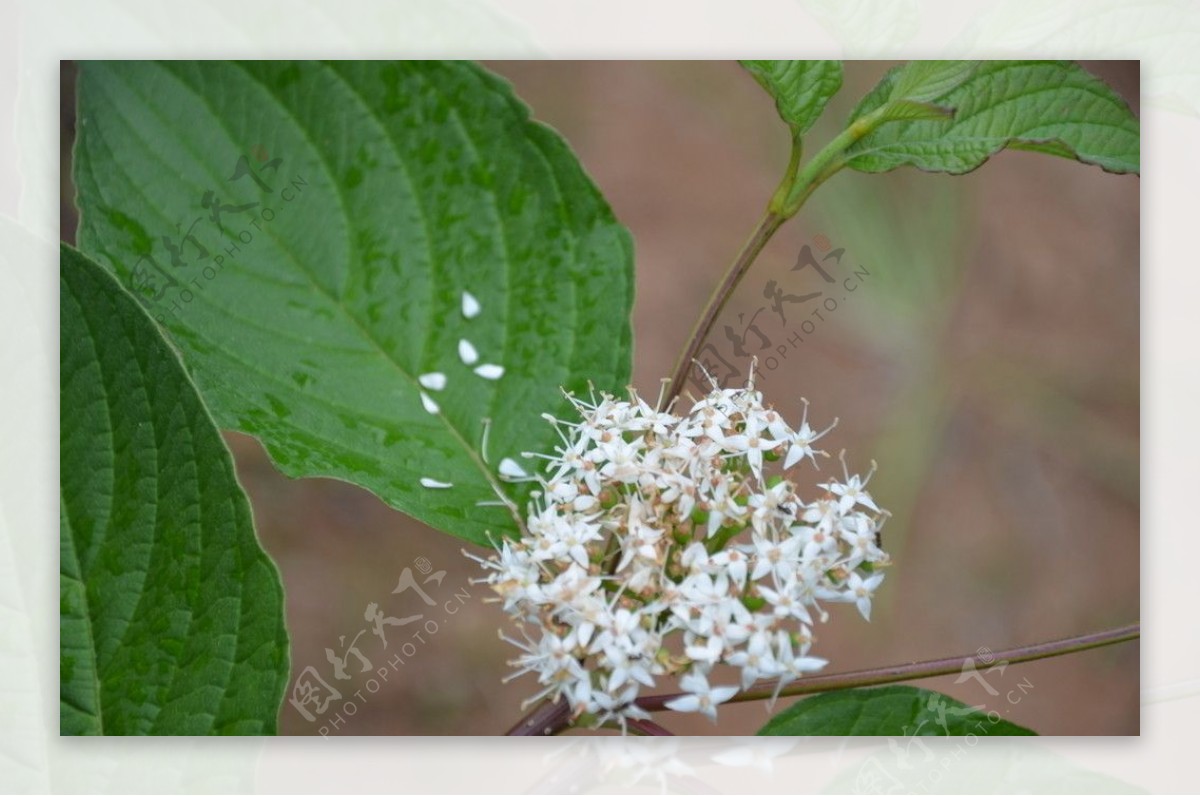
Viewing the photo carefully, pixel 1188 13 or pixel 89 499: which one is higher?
pixel 1188 13

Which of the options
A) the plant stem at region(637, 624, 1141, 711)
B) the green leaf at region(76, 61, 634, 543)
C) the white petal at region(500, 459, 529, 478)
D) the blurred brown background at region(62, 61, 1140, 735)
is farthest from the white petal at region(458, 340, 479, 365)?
the plant stem at region(637, 624, 1141, 711)

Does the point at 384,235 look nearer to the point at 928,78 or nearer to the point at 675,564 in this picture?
the point at 675,564

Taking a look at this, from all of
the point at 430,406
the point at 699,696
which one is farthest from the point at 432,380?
the point at 699,696

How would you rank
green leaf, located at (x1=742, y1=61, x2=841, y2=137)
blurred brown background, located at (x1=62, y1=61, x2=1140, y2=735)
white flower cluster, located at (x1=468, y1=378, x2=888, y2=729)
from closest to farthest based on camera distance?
white flower cluster, located at (x1=468, y1=378, x2=888, y2=729) < green leaf, located at (x1=742, y1=61, x2=841, y2=137) < blurred brown background, located at (x1=62, y1=61, x2=1140, y2=735)

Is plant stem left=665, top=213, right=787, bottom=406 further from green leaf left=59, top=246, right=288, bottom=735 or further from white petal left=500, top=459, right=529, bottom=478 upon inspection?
green leaf left=59, top=246, right=288, bottom=735

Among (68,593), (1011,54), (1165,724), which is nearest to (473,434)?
(68,593)

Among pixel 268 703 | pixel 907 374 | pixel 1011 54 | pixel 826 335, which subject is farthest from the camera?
pixel 907 374

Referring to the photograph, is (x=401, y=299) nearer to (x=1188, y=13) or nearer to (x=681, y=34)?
(x=681, y=34)
